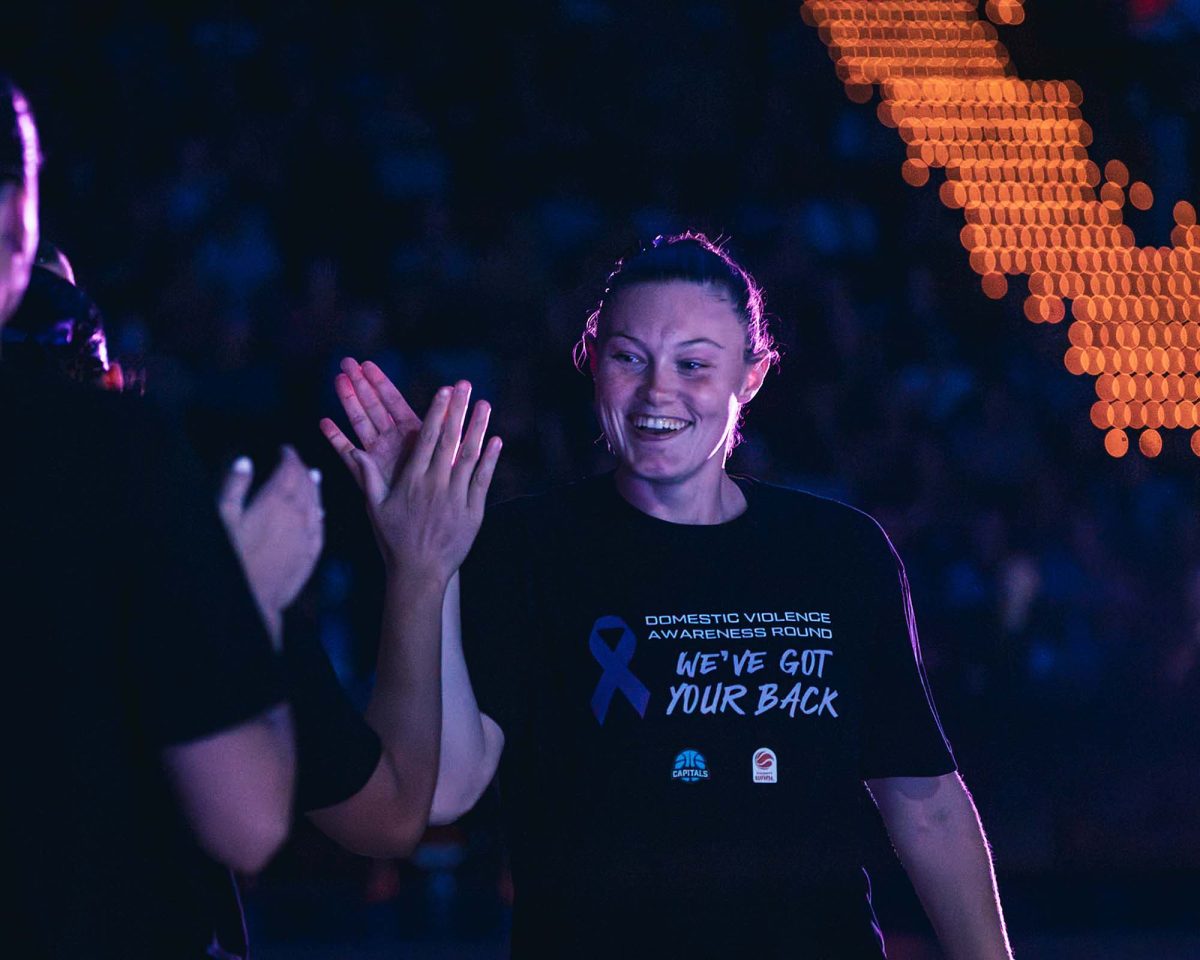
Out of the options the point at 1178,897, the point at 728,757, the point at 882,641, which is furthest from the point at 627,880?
the point at 1178,897

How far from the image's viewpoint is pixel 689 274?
2.15 meters

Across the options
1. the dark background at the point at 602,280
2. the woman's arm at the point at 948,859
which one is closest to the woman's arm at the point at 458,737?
Result: the woman's arm at the point at 948,859

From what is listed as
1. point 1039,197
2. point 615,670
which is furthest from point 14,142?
point 1039,197

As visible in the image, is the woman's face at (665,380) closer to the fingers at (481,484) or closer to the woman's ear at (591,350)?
the woman's ear at (591,350)

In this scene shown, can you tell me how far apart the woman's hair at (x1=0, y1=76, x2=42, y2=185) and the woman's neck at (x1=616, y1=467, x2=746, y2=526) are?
1.19 m

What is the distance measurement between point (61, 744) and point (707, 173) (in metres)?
5.71

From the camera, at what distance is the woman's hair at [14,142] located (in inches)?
39.4

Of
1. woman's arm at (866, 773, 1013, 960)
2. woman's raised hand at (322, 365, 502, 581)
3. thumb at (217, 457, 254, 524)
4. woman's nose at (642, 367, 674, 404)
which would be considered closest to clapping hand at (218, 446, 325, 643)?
thumb at (217, 457, 254, 524)

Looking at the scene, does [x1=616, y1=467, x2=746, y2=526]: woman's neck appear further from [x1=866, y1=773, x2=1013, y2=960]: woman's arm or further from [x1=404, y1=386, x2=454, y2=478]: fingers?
[x1=404, y1=386, x2=454, y2=478]: fingers

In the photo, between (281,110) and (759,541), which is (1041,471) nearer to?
(281,110)

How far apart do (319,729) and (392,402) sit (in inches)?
20.6

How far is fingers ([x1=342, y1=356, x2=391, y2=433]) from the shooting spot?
1.64 meters

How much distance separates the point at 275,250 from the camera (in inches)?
220

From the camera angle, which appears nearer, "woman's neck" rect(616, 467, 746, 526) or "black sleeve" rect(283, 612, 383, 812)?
"black sleeve" rect(283, 612, 383, 812)
